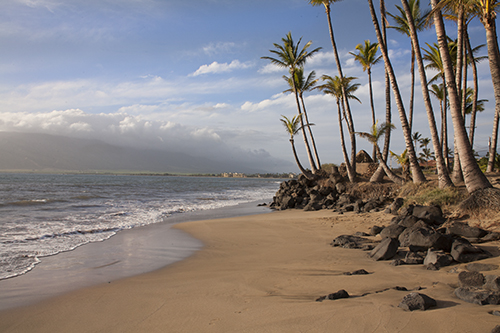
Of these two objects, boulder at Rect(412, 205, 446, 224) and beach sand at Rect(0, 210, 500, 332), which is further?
boulder at Rect(412, 205, 446, 224)

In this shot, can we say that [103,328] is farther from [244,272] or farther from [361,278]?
[361,278]

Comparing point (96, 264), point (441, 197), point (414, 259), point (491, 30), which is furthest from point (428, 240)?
point (491, 30)

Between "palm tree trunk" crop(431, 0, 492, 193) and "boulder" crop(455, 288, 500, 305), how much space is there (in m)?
6.94

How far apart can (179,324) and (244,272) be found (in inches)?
97.2

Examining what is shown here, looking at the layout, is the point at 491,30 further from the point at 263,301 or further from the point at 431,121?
the point at 263,301

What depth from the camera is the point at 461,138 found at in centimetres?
1023

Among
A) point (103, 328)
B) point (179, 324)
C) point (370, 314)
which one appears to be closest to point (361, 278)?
point (370, 314)

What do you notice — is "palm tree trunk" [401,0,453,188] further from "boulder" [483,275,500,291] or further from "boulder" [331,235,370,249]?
"boulder" [483,275,500,291]

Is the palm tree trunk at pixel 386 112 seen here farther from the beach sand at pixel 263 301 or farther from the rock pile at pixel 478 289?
the rock pile at pixel 478 289

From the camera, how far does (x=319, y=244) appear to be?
8.56 m

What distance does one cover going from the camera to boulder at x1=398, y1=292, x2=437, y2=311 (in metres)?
3.54

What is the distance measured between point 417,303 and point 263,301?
205cm

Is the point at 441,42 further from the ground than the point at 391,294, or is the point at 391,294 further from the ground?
the point at 441,42

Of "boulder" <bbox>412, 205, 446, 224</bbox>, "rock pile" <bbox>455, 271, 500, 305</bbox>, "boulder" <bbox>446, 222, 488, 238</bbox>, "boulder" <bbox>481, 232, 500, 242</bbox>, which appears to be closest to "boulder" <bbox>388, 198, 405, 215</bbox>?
"boulder" <bbox>412, 205, 446, 224</bbox>
